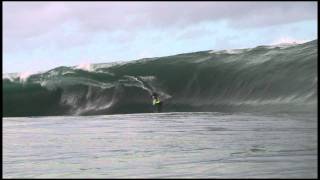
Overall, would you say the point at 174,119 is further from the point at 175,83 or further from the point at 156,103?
the point at 175,83

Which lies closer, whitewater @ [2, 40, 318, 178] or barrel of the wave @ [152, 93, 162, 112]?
whitewater @ [2, 40, 318, 178]

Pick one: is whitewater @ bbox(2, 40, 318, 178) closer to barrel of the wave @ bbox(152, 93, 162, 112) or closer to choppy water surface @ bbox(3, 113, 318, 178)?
choppy water surface @ bbox(3, 113, 318, 178)

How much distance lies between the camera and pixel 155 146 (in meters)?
8.98

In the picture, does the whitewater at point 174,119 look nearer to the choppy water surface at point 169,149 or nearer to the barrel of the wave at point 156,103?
the choppy water surface at point 169,149

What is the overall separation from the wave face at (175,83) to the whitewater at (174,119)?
49mm

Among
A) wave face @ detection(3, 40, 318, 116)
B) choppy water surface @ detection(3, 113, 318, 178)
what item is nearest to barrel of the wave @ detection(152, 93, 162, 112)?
wave face @ detection(3, 40, 318, 116)

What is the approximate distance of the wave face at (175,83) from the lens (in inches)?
786

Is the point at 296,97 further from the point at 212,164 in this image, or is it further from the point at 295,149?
the point at 212,164

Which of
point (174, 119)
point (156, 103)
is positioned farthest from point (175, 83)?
point (174, 119)

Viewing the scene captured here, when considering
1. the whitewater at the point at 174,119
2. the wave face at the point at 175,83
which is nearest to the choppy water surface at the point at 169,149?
the whitewater at the point at 174,119

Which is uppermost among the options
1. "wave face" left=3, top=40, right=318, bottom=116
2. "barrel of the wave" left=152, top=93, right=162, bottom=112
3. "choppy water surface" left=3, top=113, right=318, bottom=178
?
"wave face" left=3, top=40, right=318, bottom=116

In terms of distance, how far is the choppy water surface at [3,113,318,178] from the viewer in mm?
6664

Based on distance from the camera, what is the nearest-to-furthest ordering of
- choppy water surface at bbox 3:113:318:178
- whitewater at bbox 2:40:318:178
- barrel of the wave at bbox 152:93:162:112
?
1. choppy water surface at bbox 3:113:318:178
2. whitewater at bbox 2:40:318:178
3. barrel of the wave at bbox 152:93:162:112

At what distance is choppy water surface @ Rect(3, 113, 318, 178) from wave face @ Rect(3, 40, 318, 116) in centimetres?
674
